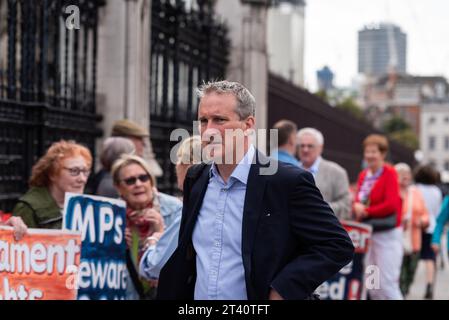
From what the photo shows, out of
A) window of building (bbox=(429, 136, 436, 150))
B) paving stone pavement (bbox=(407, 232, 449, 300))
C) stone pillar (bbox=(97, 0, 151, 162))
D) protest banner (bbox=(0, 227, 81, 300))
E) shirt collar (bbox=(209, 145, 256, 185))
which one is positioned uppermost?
window of building (bbox=(429, 136, 436, 150))

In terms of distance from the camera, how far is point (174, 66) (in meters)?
10.9

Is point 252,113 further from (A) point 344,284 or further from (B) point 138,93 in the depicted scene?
(B) point 138,93

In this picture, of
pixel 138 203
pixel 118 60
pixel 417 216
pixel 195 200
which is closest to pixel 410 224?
pixel 417 216

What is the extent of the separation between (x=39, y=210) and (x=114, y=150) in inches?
53.8

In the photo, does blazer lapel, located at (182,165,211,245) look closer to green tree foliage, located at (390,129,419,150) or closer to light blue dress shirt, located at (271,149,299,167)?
light blue dress shirt, located at (271,149,299,167)

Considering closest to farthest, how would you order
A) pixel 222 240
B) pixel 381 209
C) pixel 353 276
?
pixel 222 240, pixel 353 276, pixel 381 209

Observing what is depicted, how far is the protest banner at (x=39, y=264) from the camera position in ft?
16.5

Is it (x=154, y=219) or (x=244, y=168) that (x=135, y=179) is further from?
(x=244, y=168)

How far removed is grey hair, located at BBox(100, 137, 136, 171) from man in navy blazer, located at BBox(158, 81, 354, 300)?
3.32 metres

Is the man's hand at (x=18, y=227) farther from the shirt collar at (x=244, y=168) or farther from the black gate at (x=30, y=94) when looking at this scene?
the black gate at (x=30, y=94)

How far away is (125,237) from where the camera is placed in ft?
19.6

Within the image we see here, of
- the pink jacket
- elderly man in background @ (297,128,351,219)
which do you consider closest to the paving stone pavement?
the pink jacket

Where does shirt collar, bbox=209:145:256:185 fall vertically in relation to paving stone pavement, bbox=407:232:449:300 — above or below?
above

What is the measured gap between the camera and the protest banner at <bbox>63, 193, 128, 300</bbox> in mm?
5613
